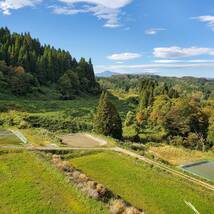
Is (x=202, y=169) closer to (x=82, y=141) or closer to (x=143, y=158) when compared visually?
(x=143, y=158)

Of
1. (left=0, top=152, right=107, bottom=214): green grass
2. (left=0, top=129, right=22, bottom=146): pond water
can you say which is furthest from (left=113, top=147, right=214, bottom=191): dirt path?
(left=0, top=129, right=22, bottom=146): pond water

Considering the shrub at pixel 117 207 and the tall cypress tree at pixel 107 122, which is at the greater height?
the tall cypress tree at pixel 107 122

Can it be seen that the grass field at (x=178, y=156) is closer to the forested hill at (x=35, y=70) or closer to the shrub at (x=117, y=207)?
the shrub at (x=117, y=207)

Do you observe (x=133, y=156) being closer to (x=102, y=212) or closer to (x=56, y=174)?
(x=56, y=174)

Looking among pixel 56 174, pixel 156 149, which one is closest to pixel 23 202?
pixel 56 174

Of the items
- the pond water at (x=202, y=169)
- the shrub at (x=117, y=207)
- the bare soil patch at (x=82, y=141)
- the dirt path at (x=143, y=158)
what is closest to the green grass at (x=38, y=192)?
the shrub at (x=117, y=207)

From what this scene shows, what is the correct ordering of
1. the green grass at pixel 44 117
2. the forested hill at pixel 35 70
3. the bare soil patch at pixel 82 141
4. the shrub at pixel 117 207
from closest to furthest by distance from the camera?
the shrub at pixel 117 207 → the bare soil patch at pixel 82 141 → the green grass at pixel 44 117 → the forested hill at pixel 35 70
